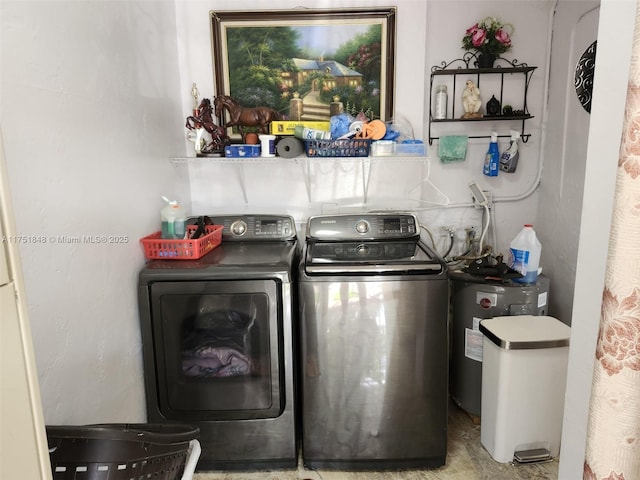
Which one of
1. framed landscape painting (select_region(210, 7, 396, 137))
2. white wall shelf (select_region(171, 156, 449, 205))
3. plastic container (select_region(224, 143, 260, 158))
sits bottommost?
white wall shelf (select_region(171, 156, 449, 205))

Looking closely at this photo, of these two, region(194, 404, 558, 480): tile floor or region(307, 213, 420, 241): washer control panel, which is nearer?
region(194, 404, 558, 480): tile floor

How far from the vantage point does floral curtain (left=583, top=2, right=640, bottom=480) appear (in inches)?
31.3

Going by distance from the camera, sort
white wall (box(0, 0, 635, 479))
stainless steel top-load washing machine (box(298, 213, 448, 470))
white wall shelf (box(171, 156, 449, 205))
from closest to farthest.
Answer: white wall (box(0, 0, 635, 479))
stainless steel top-load washing machine (box(298, 213, 448, 470))
white wall shelf (box(171, 156, 449, 205))

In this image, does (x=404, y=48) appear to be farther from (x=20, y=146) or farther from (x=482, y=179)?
(x=20, y=146)

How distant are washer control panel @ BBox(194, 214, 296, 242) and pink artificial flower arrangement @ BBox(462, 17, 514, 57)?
140 cm

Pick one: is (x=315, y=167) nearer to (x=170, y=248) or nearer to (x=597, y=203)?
(x=170, y=248)

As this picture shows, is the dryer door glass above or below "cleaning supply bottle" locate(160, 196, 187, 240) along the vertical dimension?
below

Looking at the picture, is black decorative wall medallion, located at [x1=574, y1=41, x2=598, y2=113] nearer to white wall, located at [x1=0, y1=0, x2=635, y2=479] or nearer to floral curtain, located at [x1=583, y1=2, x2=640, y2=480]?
white wall, located at [x1=0, y1=0, x2=635, y2=479]

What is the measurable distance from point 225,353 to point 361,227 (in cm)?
92

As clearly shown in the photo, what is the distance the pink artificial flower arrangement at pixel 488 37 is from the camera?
241 centimetres

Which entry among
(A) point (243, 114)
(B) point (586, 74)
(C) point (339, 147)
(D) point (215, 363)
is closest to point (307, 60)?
(A) point (243, 114)

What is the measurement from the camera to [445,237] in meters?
2.70

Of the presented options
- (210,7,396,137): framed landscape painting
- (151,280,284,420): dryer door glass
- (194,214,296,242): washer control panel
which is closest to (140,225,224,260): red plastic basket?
(151,280,284,420): dryer door glass

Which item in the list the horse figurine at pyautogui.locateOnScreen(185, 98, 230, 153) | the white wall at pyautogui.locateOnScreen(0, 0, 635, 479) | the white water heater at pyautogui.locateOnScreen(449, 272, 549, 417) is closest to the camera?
the white wall at pyautogui.locateOnScreen(0, 0, 635, 479)
